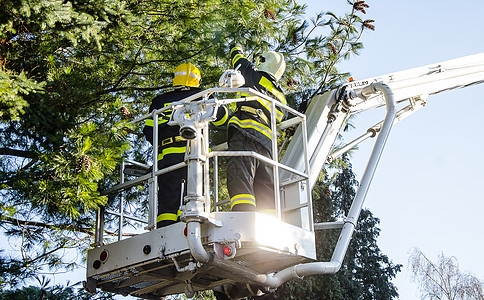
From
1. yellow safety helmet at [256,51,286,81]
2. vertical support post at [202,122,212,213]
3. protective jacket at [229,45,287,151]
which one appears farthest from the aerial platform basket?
yellow safety helmet at [256,51,286,81]

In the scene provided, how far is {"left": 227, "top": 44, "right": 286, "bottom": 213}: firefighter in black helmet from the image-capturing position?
6.13m

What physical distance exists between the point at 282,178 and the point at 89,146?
2.16 meters

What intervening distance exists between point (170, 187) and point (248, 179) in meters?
0.85

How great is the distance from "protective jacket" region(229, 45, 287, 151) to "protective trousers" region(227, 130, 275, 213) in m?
0.08

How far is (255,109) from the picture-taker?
669cm

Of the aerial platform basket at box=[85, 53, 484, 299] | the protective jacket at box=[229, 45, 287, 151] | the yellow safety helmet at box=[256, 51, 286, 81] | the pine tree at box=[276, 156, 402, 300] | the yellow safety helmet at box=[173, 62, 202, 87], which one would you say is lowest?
the aerial platform basket at box=[85, 53, 484, 299]

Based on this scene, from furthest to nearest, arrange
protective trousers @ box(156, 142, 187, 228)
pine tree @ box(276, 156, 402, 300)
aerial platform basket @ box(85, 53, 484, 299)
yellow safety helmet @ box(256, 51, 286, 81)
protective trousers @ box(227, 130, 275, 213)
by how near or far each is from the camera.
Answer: pine tree @ box(276, 156, 402, 300)
yellow safety helmet @ box(256, 51, 286, 81)
protective trousers @ box(156, 142, 187, 228)
protective trousers @ box(227, 130, 275, 213)
aerial platform basket @ box(85, 53, 484, 299)

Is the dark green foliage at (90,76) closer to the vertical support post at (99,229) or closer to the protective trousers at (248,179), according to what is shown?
the vertical support post at (99,229)

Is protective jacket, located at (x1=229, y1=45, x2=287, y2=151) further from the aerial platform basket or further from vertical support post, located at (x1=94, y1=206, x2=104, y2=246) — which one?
vertical support post, located at (x1=94, y1=206, x2=104, y2=246)

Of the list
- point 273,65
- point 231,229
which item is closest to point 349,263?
point 273,65

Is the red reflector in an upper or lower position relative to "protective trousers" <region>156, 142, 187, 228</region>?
lower

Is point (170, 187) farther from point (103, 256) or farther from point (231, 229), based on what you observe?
point (231, 229)

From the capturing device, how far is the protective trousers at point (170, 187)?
6387 mm

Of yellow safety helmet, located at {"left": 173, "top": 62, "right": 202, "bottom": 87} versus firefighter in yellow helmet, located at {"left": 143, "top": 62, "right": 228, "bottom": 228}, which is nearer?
firefighter in yellow helmet, located at {"left": 143, "top": 62, "right": 228, "bottom": 228}
